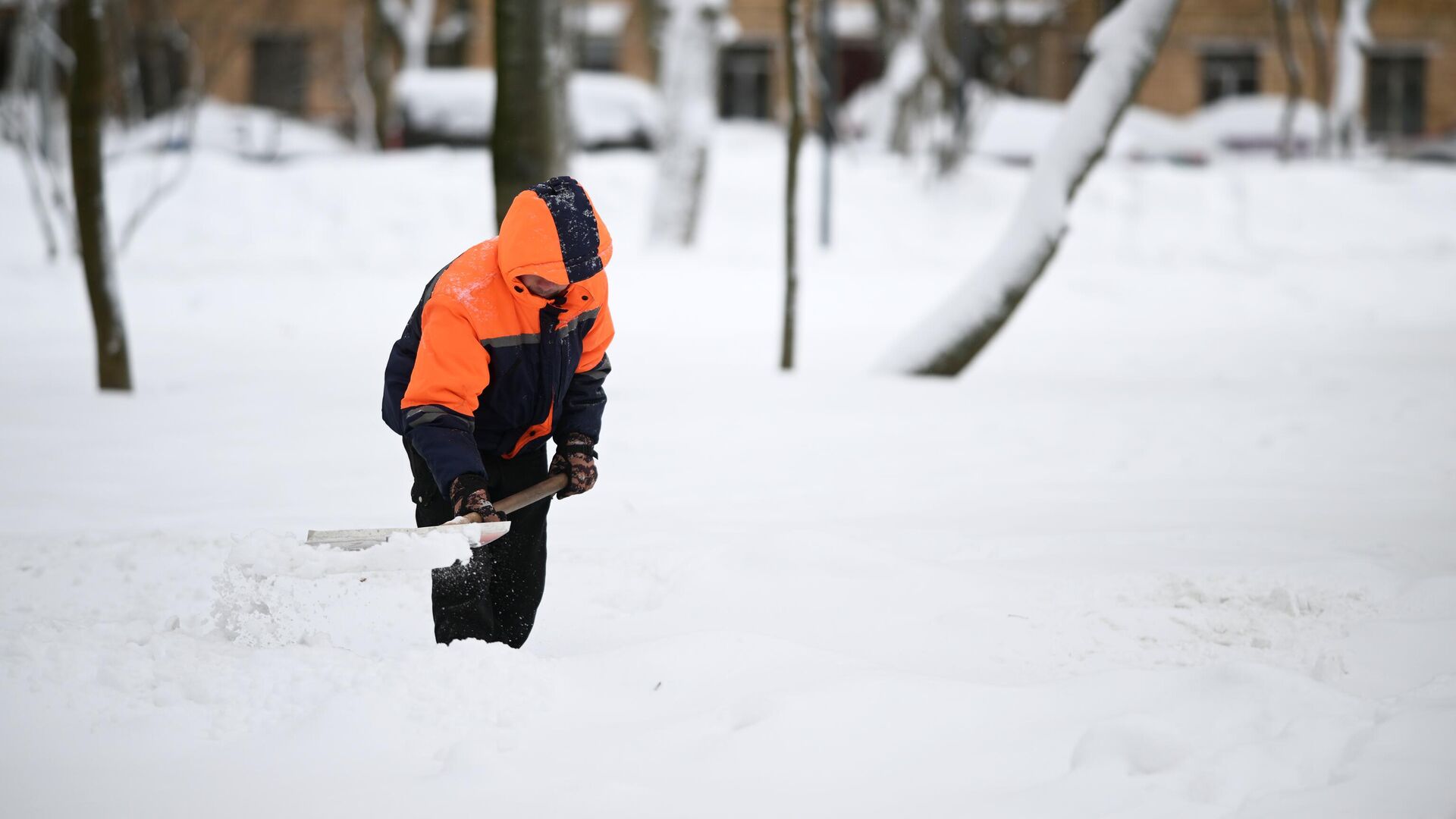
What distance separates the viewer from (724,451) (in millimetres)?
6121

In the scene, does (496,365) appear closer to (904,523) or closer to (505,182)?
(904,523)

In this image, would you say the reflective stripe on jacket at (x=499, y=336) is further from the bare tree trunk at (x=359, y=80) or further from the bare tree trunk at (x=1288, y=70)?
the bare tree trunk at (x=359, y=80)

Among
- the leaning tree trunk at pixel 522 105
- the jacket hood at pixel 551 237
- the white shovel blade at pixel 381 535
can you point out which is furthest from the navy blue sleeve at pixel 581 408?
the leaning tree trunk at pixel 522 105

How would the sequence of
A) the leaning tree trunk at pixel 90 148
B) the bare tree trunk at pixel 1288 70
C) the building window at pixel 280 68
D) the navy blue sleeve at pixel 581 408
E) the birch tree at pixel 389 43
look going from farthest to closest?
1. the building window at pixel 280 68
2. the birch tree at pixel 389 43
3. the bare tree trunk at pixel 1288 70
4. the leaning tree trunk at pixel 90 148
5. the navy blue sleeve at pixel 581 408

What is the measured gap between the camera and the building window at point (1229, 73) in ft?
103

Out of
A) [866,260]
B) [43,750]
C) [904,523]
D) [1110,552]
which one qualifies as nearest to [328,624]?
[43,750]

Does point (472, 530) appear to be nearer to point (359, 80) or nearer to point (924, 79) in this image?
point (924, 79)

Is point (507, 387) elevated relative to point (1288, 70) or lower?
lower

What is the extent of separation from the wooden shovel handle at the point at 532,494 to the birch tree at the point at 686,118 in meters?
10.2

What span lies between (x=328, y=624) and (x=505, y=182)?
350 centimetres

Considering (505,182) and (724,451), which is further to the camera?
(505,182)

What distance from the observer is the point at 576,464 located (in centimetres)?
339

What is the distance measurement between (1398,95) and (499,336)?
3288 cm

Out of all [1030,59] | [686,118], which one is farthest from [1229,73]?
[686,118]
